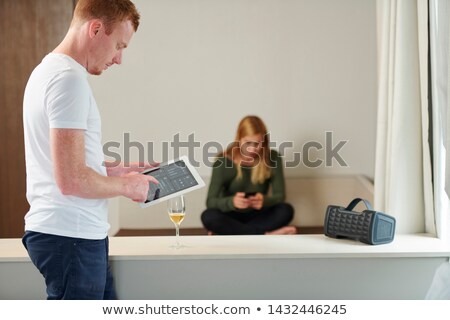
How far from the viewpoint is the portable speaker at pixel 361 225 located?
2.24m

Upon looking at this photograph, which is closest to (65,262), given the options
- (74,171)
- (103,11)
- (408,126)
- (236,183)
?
(74,171)

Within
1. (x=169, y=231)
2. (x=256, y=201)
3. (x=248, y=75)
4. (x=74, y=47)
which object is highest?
(x=248, y=75)

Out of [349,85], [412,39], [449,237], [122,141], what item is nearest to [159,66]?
[122,141]

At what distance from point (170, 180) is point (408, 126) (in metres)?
0.97

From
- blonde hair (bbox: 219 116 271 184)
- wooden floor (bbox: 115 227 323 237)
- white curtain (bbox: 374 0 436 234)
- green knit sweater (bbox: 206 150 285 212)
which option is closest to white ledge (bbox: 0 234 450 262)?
white curtain (bbox: 374 0 436 234)

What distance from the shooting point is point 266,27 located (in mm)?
4855

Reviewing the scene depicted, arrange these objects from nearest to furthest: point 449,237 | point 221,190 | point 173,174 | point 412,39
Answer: point 173,174 → point 449,237 → point 412,39 → point 221,190

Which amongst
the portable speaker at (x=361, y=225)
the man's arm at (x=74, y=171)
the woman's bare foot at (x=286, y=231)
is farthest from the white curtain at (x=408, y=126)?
the woman's bare foot at (x=286, y=231)

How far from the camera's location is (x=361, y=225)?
7.46 feet

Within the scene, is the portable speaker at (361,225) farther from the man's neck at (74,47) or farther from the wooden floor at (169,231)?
the wooden floor at (169,231)

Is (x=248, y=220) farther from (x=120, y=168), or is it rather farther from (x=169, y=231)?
(x=120, y=168)
